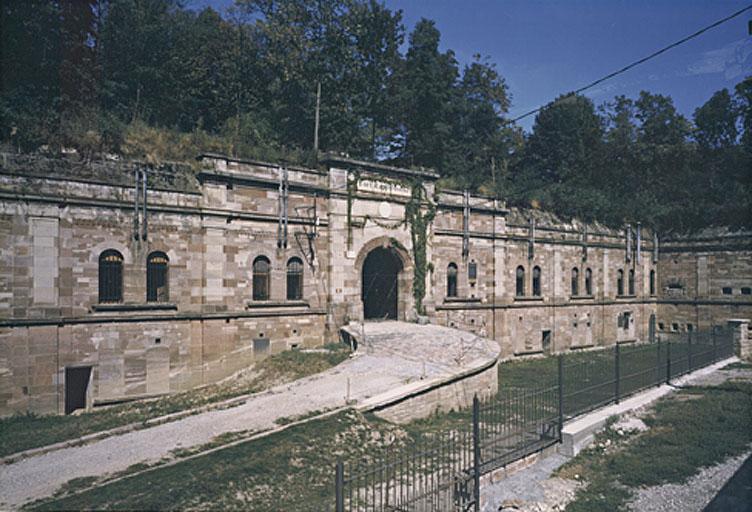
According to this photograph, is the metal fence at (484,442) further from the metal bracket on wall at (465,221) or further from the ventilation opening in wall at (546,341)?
the metal bracket on wall at (465,221)

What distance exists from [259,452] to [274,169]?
1171 centimetres

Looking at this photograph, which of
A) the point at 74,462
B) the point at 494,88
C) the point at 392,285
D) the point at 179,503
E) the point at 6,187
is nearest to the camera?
the point at 179,503

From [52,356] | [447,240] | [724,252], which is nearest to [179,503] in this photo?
[52,356]

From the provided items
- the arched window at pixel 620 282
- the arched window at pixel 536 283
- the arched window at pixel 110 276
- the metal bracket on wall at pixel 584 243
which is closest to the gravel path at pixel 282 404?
the arched window at pixel 110 276

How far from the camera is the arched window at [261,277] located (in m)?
18.9

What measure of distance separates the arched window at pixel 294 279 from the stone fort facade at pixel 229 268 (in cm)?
6

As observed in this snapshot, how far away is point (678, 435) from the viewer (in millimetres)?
12391

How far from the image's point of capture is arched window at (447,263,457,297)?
25031 millimetres

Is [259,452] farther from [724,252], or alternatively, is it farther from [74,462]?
[724,252]

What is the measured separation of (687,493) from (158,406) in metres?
13.7

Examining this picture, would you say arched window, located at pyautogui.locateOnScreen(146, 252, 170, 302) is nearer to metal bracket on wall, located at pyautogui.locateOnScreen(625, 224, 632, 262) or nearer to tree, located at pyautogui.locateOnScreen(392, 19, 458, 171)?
tree, located at pyautogui.locateOnScreen(392, 19, 458, 171)

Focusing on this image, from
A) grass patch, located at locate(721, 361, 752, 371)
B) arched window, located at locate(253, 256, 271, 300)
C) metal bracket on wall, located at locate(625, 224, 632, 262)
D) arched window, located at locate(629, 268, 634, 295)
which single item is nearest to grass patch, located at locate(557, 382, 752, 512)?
grass patch, located at locate(721, 361, 752, 371)

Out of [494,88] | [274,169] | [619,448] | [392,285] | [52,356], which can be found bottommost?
[619,448]

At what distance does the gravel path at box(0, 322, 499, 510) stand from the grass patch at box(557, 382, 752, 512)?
4.61 meters
